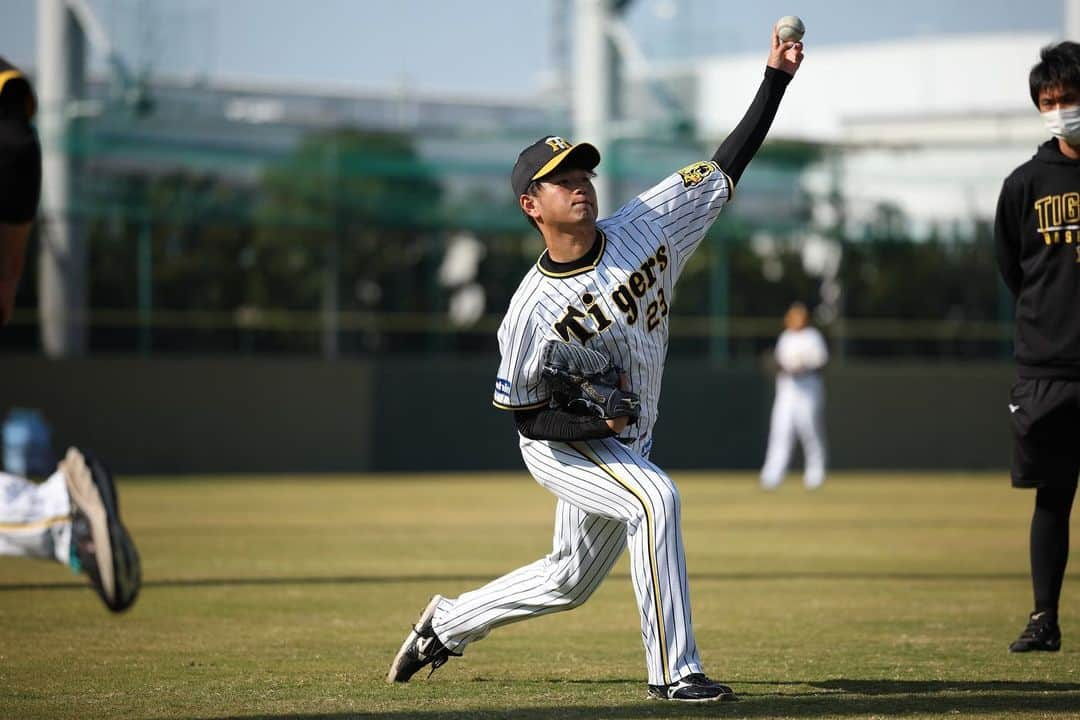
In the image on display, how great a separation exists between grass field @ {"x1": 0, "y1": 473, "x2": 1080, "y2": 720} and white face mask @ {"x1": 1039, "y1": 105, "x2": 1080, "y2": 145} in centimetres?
215

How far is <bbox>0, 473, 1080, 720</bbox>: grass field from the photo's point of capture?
5.59m

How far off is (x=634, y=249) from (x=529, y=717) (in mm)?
1675

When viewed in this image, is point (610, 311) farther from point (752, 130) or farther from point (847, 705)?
point (847, 705)

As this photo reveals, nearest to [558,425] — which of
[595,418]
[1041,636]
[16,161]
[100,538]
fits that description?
[595,418]

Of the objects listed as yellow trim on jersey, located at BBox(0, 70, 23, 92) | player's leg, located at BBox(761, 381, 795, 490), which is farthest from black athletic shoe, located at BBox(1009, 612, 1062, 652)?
player's leg, located at BBox(761, 381, 795, 490)

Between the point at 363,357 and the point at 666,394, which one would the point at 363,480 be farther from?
the point at 666,394

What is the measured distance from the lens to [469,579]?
32.3ft

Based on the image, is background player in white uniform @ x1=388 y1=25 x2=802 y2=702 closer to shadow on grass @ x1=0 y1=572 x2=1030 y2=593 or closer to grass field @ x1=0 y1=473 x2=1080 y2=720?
grass field @ x1=0 y1=473 x2=1080 y2=720

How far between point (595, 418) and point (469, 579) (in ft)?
14.9

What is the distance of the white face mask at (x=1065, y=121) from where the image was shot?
6492 millimetres

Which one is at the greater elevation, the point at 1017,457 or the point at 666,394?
the point at 1017,457

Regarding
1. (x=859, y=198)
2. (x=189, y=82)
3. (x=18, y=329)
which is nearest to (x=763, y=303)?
(x=859, y=198)

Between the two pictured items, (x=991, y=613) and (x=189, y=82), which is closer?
(x=991, y=613)

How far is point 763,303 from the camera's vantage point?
27.4 m
